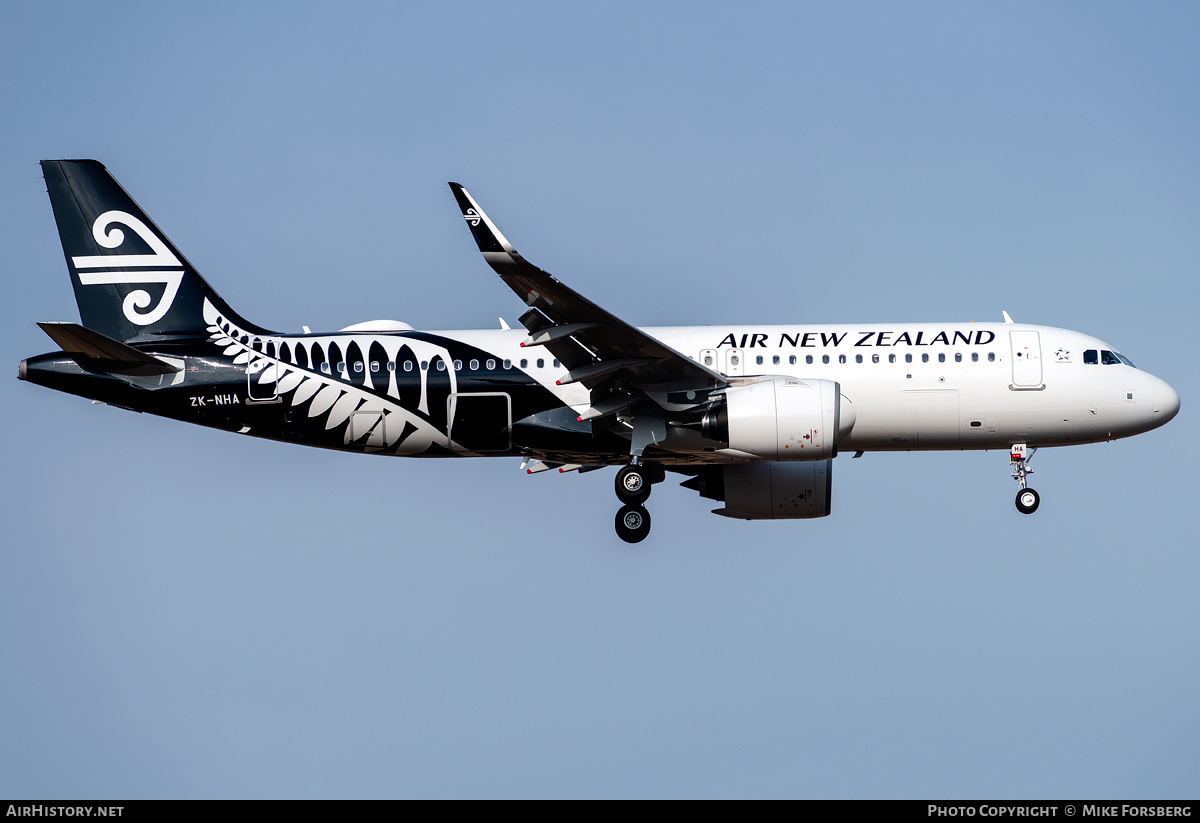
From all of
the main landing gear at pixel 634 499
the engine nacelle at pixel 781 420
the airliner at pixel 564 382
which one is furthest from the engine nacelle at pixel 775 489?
the engine nacelle at pixel 781 420

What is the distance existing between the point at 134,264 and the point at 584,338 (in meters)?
11.5

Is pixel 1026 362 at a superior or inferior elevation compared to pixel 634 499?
superior

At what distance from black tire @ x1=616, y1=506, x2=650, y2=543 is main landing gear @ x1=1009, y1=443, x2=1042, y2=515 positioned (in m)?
8.75

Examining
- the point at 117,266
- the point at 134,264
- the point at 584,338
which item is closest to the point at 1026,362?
the point at 584,338

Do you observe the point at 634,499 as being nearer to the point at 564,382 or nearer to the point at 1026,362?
the point at 564,382

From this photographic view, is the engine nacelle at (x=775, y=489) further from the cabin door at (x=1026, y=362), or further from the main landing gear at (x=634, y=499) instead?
the cabin door at (x=1026, y=362)

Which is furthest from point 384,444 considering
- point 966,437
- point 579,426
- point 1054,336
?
point 1054,336

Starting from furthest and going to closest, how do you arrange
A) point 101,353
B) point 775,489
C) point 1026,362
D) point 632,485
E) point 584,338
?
1. point 775,489
2. point 1026,362
3. point 632,485
4. point 101,353
5. point 584,338

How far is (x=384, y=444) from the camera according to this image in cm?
3359

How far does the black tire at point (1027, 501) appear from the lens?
34.1 metres

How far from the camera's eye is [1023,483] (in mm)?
34188

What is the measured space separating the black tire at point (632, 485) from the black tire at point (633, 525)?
0.23 m

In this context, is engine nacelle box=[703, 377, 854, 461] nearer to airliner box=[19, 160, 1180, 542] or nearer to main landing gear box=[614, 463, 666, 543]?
airliner box=[19, 160, 1180, 542]

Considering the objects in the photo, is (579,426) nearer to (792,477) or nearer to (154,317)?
→ (792,477)
